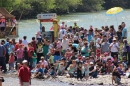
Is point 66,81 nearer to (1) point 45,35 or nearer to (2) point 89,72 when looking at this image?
(2) point 89,72

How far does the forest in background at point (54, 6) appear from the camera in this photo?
7531 centimetres

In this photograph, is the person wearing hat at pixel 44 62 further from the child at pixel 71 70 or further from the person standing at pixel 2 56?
the person standing at pixel 2 56

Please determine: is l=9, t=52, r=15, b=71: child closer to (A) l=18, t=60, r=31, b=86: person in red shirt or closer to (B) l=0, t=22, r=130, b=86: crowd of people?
(B) l=0, t=22, r=130, b=86: crowd of people

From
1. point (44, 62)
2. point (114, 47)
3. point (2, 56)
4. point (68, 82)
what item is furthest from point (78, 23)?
point (68, 82)

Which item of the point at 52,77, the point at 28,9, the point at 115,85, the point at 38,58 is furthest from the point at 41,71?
the point at 28,9

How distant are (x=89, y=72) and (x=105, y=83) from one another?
3.99 ft

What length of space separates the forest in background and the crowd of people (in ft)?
150

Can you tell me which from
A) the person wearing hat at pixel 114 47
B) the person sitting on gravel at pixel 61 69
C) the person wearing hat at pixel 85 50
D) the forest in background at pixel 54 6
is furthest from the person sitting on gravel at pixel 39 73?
the forest in background at pixel 54 6

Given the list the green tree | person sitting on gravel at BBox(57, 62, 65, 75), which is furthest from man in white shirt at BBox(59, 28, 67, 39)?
the green tree

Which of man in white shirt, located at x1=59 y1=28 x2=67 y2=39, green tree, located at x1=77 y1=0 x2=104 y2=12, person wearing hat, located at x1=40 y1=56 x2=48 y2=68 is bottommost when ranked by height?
green tree, located at x1=77 y1=0 x2=104 y2=12

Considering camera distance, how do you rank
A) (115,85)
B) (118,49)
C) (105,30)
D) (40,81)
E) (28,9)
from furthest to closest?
1. (28,9)
2. (105,30)
3. (118,49)
4. (40,81)
5. (115,85)

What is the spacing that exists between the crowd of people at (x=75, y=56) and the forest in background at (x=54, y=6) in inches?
1797

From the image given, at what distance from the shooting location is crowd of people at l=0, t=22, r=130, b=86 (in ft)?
66.7

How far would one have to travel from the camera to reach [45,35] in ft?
84.4
